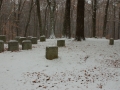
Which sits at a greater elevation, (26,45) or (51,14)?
(51,14)

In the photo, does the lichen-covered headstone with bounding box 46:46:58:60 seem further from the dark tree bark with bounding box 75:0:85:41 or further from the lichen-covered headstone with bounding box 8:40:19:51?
the dark tree bark with bounding box 75:0:85:41

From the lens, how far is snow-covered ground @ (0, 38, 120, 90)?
19.9 feet

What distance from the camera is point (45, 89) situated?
5.70 m

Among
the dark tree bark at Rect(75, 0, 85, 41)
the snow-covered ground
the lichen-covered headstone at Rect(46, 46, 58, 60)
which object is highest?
the dark tree bark at Rect(75, 0, 85, 41)

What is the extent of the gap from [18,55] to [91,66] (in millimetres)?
4516

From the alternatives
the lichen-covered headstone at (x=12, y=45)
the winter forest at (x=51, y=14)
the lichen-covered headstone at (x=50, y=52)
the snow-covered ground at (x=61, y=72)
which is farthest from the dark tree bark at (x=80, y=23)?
the lichen-covered headstone at (x=12, y=45)

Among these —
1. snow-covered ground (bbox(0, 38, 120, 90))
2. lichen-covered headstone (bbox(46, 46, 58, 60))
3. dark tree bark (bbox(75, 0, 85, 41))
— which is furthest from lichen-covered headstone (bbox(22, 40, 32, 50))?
dark tree bark (bbox(75, 0, 85, 41))

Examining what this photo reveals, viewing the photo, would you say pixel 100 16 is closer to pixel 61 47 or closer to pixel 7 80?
pixel 61 47

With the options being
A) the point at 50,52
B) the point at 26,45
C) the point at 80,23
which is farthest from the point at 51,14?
the point at 50,52

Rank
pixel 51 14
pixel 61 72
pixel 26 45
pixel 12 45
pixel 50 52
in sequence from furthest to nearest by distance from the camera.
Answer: pixel 51 14, pixel 26 45, pixel 12 45, pixel 50 52, pixel 61 72

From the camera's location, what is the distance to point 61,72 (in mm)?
7453

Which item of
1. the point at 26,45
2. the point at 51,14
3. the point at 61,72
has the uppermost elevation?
the point at 51,14

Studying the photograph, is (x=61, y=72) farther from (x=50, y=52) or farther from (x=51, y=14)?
(x=51, y=14)

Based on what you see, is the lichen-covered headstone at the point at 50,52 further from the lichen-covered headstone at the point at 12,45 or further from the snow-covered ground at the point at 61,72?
the lichen-covered headstone at the point at 12,45
